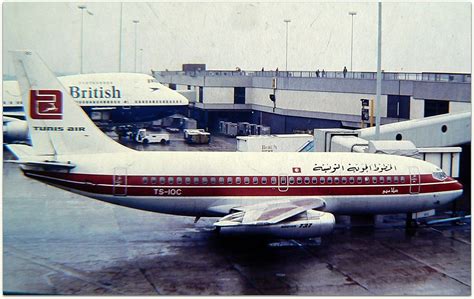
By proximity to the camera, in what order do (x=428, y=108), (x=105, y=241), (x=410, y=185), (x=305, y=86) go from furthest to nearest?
1. (x=305, y=86)
2. (x=428, y=108)
3. (x=410, y=185)
4. (x=105, y=241)

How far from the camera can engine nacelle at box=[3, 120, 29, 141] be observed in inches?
2076

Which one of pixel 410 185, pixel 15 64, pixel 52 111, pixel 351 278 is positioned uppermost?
pixel 15 64

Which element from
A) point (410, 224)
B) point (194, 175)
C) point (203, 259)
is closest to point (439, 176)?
point (410, 224)

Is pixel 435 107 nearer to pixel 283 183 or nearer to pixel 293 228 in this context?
pixel 283 183

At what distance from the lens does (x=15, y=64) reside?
87.7ft

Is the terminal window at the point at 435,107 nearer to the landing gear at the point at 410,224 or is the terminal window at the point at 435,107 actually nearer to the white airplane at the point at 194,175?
the landing gear at the point at 410,224

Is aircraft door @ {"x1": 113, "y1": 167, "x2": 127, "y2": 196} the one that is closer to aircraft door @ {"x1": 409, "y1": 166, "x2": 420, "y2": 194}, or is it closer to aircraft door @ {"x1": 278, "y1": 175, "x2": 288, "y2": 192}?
aircraft door @ {"x1": 278, "y1": 175, "x2": 288, "y2": 192}

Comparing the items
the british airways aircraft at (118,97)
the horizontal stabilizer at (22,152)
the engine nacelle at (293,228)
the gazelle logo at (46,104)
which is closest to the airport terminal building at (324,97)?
the british airways aircraft at (118,97)

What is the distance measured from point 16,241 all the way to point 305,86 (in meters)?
29.5

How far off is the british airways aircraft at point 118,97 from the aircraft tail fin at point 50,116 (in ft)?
110

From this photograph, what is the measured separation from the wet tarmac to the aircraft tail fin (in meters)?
4.43

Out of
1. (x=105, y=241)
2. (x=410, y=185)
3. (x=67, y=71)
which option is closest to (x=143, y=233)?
(x=105, y=241)

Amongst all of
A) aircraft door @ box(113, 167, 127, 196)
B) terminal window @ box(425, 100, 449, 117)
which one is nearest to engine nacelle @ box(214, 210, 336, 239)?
aircraft door @ box(113, 167, 127, 196)

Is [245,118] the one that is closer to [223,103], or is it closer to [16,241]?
[223,103]
